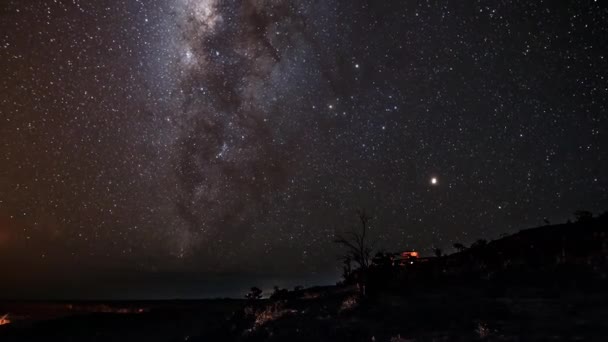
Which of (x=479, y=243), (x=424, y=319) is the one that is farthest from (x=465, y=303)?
(x=479, y=243)

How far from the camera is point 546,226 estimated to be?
1277 inches

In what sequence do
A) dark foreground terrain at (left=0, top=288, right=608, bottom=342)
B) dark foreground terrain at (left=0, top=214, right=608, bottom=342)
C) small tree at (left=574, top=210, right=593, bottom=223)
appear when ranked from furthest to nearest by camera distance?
small tree at (left=574, top=210, right=593, bottom=223) → dark foreground terrain at (left=0, top=214, right=608, bottom=342) → dark foreground terrain at (left=0, top=288, right=608, bottom=342)

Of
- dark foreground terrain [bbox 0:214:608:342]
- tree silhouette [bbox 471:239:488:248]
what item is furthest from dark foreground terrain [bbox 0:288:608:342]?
tree silhouette [bbox 471:239:488:248]

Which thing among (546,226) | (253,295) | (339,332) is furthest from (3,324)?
(546,226)

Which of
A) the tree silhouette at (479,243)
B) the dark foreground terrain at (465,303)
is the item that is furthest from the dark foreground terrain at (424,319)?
the tree silhouette at (479,243)

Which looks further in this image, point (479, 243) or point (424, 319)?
point (479, 243)

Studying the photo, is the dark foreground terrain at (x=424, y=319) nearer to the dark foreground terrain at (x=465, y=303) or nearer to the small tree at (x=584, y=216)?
the dark foreground terrain at (x=465, y=303)

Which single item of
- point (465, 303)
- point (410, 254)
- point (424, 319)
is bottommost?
point (424, 319)

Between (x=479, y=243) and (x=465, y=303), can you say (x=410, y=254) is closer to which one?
(x=479, y=243)

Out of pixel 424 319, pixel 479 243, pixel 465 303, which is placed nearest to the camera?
pixel 424 319

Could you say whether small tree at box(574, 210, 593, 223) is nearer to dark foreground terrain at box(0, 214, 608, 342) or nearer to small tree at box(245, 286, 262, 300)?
dark foreground terrain at box(0, 214, 608, 342)

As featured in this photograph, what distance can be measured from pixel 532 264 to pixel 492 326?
27.8 ft

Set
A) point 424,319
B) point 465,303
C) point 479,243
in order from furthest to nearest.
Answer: point 479,243, point 465,303, point 424,319

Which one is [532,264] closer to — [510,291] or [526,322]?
[510,291]
